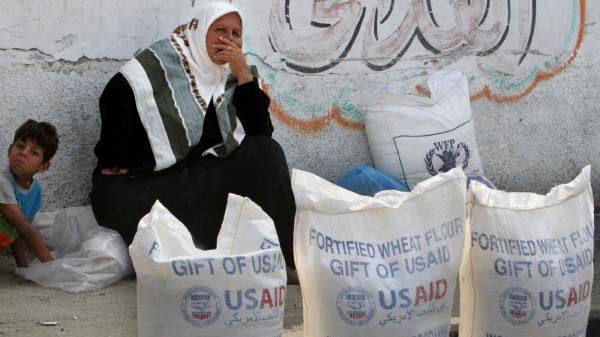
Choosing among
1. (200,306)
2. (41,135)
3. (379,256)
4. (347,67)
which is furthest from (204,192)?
(200,306)

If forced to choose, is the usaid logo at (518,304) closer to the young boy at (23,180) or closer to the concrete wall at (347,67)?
the young boy at (23,180)

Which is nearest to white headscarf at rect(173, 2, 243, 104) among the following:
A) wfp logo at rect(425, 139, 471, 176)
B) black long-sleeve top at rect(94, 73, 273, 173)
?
black long-sleeve top at rect(94, 73, 273, 173)

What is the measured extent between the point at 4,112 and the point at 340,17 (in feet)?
5.52

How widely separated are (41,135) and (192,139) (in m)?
0.63

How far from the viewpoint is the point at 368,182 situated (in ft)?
15.3

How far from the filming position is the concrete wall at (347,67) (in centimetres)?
425

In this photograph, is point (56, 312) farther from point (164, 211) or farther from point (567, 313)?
point (567, 313)

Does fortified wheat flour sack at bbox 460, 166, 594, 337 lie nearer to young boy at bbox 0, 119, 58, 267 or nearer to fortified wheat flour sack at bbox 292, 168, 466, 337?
fortified wheat flour sack at bbox 292, 168, 466, 337

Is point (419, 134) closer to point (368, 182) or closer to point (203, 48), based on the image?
point (368, 182)

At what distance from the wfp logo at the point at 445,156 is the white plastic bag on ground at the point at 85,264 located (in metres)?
1.63

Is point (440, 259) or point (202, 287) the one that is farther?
point (440, 259)

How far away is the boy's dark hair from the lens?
12.8 ft

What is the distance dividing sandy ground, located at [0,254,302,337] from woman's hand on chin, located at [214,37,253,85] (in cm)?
97

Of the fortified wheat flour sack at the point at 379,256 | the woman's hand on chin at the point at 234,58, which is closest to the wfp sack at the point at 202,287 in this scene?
the fortified wheat flour sack at the point at 379,256
